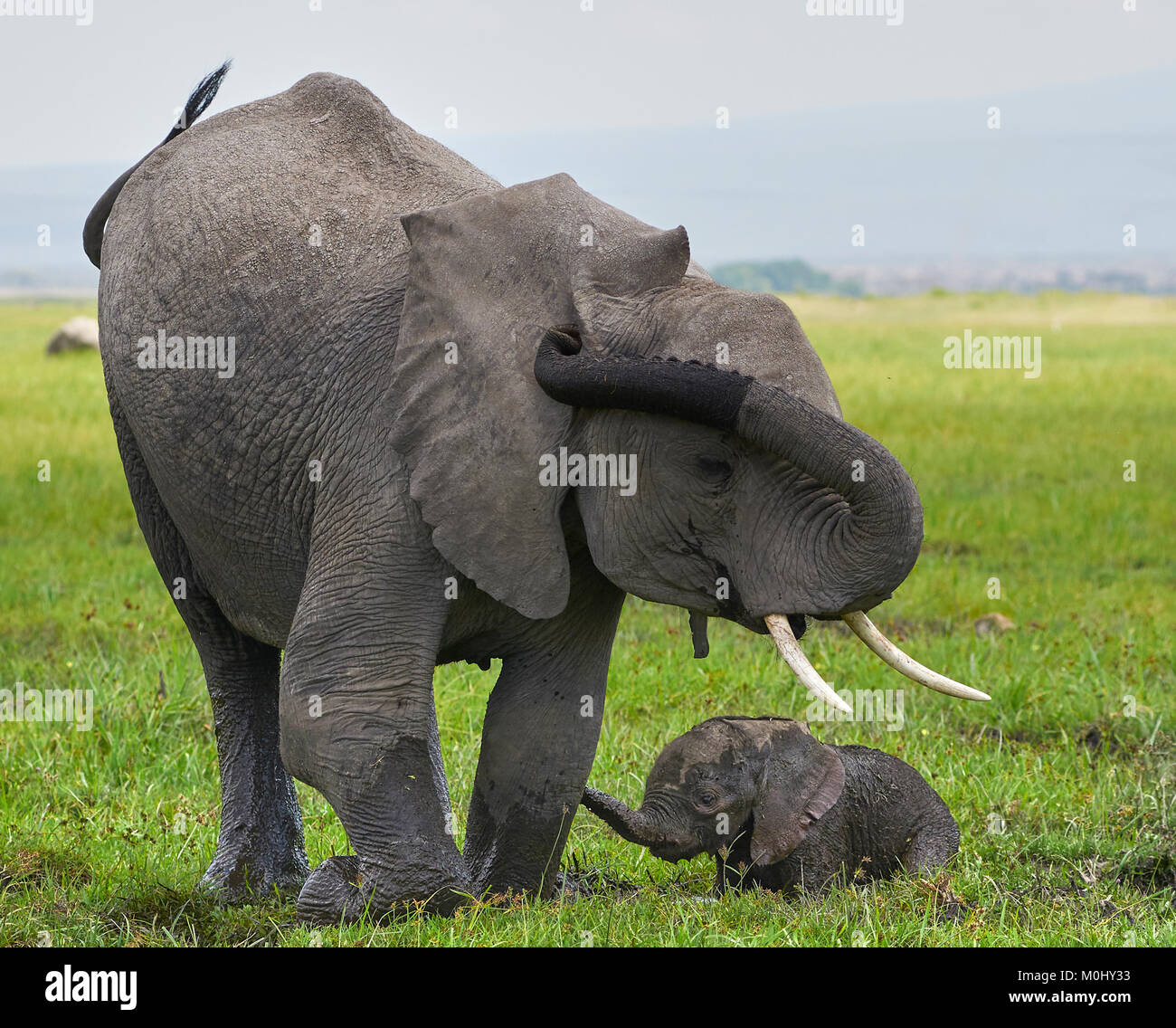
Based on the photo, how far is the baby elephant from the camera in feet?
18.1

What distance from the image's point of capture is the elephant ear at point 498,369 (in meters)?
4.60

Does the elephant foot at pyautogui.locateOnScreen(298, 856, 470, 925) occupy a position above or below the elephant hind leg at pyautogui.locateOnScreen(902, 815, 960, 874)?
above

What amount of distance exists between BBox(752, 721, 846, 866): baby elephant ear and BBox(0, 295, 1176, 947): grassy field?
0.22 meters

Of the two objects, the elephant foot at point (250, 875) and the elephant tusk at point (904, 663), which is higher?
the elephant tusk at point (904, 663)

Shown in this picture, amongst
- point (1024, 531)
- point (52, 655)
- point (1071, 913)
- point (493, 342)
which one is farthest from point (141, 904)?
point (1024, 531)

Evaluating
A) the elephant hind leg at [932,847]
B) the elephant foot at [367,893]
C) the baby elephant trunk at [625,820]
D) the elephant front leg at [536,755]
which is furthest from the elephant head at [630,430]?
the elephant hind leg at [932,847]

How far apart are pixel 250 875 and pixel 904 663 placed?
2.76 metres

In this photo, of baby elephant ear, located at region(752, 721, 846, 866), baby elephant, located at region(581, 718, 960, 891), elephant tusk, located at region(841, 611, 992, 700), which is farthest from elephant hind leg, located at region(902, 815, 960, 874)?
elephant tusk, located at region(841, 611, 992, 700)

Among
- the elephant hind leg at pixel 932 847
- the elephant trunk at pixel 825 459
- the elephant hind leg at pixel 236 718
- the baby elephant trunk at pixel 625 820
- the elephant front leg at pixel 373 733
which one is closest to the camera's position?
the elephant trunk at pixel 825 459

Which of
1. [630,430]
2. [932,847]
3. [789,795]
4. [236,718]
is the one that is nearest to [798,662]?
[630,430]

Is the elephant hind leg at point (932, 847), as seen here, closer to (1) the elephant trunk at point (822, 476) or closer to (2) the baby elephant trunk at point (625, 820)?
(2) the baby elephant trunk at point (625, 820)

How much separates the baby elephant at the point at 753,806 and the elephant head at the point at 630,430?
1.15 m

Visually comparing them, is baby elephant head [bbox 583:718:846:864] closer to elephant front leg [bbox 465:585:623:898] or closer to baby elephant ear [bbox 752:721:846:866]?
baby elephant ear [bbox 752:721:846:866]
